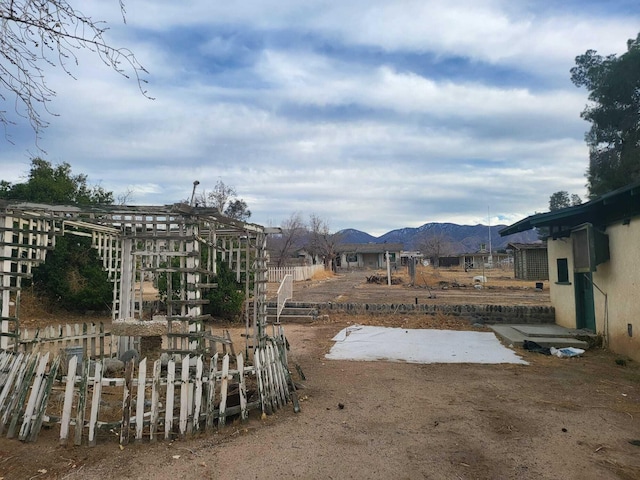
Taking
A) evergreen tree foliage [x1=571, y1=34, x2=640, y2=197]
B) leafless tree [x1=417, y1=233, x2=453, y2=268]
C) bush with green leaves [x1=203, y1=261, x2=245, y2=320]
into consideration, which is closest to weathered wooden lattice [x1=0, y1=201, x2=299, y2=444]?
bush with green leaves [x1=203, y1=261, x2=245, y2=320]

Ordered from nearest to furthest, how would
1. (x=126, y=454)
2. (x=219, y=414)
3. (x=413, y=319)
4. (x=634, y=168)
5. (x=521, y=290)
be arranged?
(x=126, y=454)
(x=219, y=414)
(x=413, y=319)
(x=634, y=168)
(x=521, y=290)

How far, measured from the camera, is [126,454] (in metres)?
4.17

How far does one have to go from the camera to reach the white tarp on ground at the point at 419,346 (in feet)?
29.1

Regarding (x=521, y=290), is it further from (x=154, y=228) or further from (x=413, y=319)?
(x=154, y=228)

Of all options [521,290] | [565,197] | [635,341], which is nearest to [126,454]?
[635,341]

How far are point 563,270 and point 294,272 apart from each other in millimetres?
22691

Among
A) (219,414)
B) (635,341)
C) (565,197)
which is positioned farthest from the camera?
(565,197)

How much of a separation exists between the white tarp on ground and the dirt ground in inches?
66.5

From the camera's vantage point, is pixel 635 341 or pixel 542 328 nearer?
pixel 635 341

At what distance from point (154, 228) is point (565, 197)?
48.0 m

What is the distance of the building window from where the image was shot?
11.8m

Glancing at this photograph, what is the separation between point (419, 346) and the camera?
995 cm

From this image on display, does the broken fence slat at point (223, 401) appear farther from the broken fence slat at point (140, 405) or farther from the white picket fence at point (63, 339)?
the white picket fence at point (63, 339)

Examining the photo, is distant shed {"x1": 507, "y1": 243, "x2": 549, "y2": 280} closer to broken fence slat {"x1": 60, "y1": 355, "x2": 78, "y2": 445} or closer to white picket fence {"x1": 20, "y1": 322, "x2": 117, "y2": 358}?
white picket fence {"x1": 20, "y1": 322, "x2": 117, "y2": 358}
